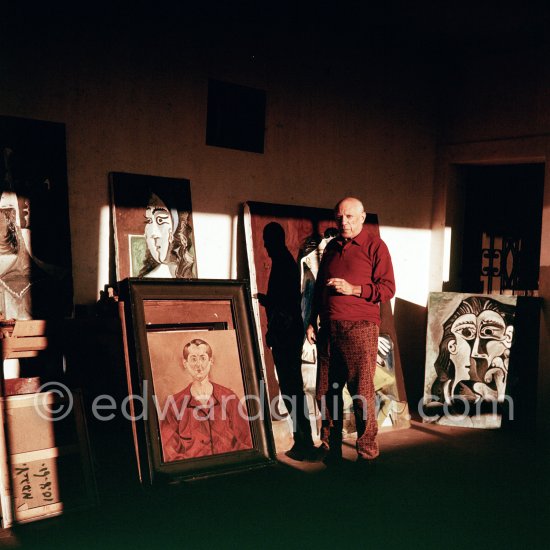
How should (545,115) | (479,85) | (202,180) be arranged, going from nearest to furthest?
(202,180), (545,115), (479,85)

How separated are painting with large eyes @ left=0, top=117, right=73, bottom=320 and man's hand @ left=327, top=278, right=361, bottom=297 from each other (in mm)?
1711

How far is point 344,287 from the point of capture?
4.98 m

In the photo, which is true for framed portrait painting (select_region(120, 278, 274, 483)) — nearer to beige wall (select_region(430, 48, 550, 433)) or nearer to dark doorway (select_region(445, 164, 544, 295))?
beige wall (select_region(430, 48, 550, 433))

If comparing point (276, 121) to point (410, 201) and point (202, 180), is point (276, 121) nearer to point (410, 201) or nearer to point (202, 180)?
point (202, 180)

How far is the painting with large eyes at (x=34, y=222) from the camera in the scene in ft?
15.4

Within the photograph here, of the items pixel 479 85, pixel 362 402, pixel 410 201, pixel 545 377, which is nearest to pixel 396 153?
pixel 410 201

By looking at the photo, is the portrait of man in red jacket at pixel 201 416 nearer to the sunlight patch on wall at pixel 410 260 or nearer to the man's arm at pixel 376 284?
the man's arm at pixel 376 284

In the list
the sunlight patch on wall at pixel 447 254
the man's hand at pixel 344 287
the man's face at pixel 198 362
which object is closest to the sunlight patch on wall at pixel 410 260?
the sunlight patch on wall at pixel 447 254

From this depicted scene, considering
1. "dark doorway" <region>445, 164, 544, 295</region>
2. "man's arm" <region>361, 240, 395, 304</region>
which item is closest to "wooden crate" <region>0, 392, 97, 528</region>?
"man's arm" <region>361, 240, 395, 304</region>

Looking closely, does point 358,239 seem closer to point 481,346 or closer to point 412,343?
point 481,346

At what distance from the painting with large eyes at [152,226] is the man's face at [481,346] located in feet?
8.56

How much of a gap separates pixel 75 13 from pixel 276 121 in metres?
1.81

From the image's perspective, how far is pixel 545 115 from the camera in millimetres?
6539

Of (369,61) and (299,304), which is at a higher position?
(369,61)
